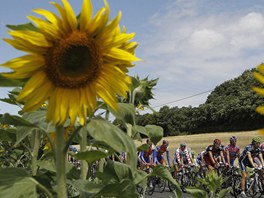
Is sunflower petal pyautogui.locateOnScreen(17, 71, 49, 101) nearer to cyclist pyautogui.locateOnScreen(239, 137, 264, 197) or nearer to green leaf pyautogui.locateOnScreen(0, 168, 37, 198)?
green leaf pyautogui.locateOnScreen(0, 168, 37, 198)

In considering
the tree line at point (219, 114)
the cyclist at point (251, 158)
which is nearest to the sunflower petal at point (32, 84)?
the cyclist at point (251, 158)

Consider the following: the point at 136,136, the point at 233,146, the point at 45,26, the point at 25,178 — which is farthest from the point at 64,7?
the point at 233,146

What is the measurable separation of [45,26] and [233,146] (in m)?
11.0

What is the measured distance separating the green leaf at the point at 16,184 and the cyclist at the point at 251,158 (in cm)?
994

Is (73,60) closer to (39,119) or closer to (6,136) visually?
(39,119)

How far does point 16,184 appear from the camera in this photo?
4.48 feet

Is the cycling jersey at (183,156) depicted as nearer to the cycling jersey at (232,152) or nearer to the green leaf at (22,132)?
the cycling jersey at (232,152)

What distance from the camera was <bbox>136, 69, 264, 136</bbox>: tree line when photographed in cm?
4166

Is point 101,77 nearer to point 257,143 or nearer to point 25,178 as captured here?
point 25,178

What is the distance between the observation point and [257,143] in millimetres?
10984

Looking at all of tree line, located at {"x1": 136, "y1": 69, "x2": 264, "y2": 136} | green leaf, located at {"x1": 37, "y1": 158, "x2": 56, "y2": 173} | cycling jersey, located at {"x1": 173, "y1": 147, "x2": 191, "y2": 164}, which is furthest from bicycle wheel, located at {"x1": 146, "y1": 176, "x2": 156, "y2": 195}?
tree line, located at {"x1": 136, "y1": 69, "x2": 264, "y2": 136}

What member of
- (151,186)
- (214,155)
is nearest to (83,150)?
(214,155)

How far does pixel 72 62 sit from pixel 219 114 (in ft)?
140

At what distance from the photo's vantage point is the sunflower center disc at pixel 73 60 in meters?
1.48
